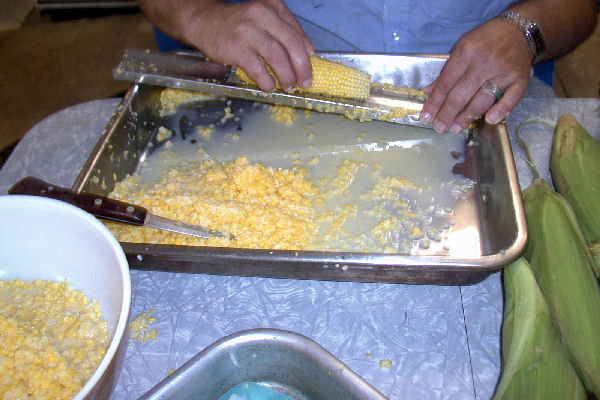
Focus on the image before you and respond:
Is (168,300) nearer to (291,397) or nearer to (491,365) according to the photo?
(291,397)

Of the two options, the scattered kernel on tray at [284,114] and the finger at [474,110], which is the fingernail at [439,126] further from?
the scattered kernel on tray at [284,114]

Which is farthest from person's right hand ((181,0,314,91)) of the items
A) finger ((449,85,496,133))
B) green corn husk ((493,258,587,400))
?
green corn husk ((493,258,587,400))

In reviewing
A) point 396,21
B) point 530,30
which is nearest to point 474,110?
point 530,30

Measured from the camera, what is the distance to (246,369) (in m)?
1.01

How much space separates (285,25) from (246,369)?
0.95 metres

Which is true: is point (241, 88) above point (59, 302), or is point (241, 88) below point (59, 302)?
above

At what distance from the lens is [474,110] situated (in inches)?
54.0

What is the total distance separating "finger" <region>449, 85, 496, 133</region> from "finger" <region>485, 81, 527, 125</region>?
0.10 ft

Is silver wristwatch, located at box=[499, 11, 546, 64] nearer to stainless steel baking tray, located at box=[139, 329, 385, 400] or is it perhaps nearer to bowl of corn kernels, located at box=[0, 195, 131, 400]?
stainless steel baking tray, located at box=[139, 329, 385, 400]

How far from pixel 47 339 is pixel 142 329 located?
0.27m

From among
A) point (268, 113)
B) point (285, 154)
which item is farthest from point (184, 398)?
point (268, 113)

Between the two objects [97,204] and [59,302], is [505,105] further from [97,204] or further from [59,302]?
[59,302]

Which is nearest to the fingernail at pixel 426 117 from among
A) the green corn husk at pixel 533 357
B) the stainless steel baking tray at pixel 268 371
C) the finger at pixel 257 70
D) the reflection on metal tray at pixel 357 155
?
the reflection on metal tray at pixel 357 155

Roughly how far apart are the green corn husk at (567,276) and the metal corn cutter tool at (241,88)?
0.46 meters
